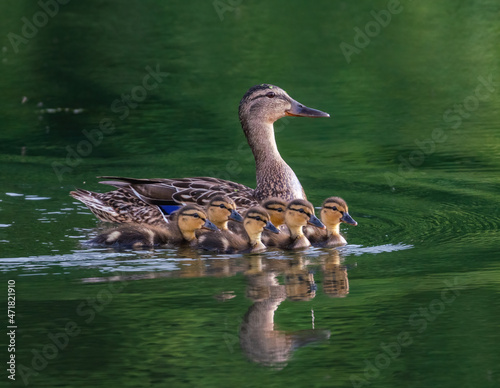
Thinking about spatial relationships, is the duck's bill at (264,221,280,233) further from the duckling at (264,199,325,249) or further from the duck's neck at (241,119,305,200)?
the duck's neck at (241,119,305,200)

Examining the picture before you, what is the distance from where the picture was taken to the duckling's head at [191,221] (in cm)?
877

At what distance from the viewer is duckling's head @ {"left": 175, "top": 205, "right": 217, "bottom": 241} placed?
8773mm

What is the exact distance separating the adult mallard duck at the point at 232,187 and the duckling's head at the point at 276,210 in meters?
0.22

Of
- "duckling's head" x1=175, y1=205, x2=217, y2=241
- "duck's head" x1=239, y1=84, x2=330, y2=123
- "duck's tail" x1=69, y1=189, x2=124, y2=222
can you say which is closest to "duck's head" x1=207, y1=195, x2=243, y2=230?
"duckling's head" x1=175, y1=205, x2=217, y2=241

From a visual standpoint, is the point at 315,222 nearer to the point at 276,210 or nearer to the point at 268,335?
the point at 276,210

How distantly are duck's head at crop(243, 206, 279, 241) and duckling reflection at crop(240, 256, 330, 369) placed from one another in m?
1.15

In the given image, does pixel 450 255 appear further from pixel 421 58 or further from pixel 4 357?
pixel 421 58

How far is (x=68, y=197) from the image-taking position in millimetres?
10656

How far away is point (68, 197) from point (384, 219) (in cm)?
280

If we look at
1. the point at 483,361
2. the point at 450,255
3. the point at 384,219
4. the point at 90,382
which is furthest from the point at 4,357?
the point at 384,219

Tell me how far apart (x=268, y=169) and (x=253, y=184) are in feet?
5.05

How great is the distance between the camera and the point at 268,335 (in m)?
6.54

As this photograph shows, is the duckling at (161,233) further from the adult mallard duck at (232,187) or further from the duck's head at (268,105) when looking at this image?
the duck's head at (268,105)

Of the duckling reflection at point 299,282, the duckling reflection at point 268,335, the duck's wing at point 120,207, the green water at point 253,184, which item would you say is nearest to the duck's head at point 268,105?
the green water at point 253,184
